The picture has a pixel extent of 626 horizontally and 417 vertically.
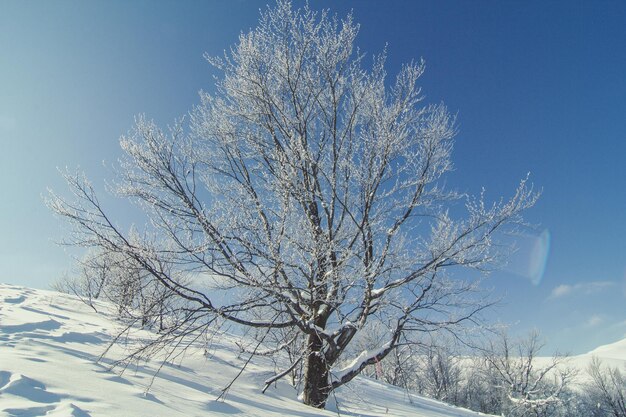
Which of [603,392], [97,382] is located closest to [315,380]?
[97,382]

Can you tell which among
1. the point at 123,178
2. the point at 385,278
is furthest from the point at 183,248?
the point at 385,278

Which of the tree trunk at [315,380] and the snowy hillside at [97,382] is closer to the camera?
the snowy hillside at [97,382]

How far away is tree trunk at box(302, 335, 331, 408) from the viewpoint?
6.10 meters

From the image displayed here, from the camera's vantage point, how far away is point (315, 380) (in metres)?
6.23

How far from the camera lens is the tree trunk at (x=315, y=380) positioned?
6.10m

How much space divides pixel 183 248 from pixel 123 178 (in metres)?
1.97

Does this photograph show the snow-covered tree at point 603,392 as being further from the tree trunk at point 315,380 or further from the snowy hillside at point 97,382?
the snowy hillside at point 97,382

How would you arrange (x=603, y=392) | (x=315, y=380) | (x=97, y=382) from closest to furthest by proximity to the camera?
(x=97, y=382) → (x=315, y=380) → (x=603, y=392)

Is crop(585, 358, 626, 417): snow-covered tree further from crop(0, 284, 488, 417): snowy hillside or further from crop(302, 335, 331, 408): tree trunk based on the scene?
crop(0, 284, 488, 417): snowy hillside

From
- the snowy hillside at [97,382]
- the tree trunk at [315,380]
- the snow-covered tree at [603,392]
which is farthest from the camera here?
the snow-covered tree at [603,392]

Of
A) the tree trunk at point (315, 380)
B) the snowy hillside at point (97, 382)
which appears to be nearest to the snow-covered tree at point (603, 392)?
the tree trunk at point (315, 380)

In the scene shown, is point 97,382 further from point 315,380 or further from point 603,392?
point 603,392

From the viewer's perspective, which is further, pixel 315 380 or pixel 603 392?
pixel 603 392

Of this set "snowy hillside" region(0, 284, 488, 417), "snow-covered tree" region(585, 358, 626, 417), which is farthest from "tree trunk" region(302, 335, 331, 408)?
"snow-covered tree" region(585, 358, 626, 417)
